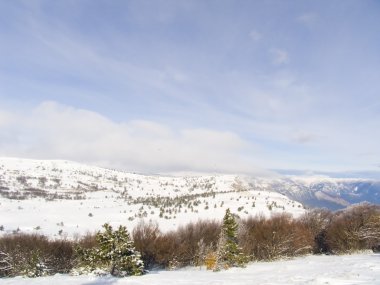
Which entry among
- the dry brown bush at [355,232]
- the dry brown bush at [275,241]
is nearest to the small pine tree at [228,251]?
the dry brown bush at [275,241]

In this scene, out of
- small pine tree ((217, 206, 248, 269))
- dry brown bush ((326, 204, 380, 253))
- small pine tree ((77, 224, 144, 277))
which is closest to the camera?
small pine tree ((77, 224, 144, 277))

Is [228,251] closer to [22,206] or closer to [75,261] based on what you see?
[75,261]

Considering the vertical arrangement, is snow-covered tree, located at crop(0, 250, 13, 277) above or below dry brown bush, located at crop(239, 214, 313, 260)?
below

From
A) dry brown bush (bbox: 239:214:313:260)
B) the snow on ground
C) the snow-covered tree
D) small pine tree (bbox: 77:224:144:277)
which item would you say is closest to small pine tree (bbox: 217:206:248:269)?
the snow on ground

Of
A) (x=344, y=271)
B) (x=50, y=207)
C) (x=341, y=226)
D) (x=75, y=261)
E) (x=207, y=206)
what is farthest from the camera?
(x=50, y=207)

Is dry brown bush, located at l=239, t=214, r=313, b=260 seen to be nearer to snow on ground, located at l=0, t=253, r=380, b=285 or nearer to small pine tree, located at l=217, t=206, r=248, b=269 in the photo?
small pine tree, located at l=217, t=206, r=248, b=269

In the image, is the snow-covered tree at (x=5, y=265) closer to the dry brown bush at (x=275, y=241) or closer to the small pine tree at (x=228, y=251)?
the small pine tree at (x=228, y=251)

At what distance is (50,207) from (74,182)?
136 meters

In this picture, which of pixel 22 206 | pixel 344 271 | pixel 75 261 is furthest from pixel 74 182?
pixel 344 271

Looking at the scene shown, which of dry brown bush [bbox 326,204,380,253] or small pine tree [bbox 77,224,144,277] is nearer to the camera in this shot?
small pine tree [bbox 77,224,144,277]

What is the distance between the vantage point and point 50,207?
202 feet

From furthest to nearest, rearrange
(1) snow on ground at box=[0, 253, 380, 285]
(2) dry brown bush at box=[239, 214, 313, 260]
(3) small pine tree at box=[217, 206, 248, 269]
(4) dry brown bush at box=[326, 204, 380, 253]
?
(4) dry brown bush at box=[326, 204, 380, 253], (2) dry brown bush at box=[239, 214, 313, 260], (3) small pine tree at box=[217, 206, 248, 269], (1) snow on ground at box=[0, 253, 380, 285]

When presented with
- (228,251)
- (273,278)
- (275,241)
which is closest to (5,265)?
(228,251)

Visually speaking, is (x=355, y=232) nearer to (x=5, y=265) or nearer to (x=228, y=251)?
(x=228, y=251)
